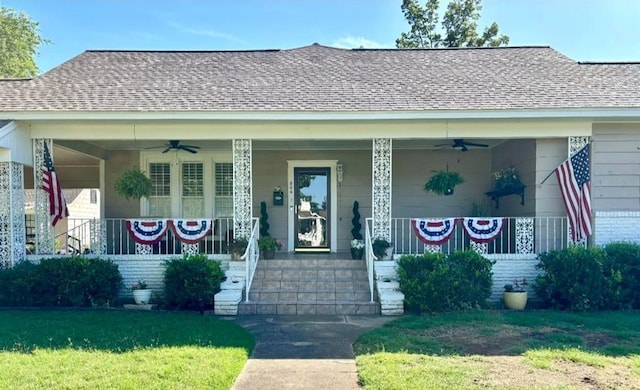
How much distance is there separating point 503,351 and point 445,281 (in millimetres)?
2332

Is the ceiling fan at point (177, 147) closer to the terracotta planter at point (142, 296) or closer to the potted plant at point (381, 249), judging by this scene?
the terracotta planter at point (142, 296)

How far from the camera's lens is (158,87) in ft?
35.8

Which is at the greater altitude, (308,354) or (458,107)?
(458,107)

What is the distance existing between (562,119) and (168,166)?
30.1ft

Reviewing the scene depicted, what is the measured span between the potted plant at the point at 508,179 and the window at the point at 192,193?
7.26 meters

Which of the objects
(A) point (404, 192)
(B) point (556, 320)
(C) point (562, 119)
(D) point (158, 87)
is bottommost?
(B) point (556, 320)

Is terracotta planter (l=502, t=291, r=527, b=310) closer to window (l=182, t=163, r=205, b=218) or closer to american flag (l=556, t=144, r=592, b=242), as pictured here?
american flag (l=556, t=144, r=592, b=242)

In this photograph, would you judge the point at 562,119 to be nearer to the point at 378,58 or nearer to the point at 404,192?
the point at 404,192

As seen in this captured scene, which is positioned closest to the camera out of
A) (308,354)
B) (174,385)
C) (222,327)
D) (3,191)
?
(174,385)

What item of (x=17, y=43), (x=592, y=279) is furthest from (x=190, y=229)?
(x=17, y=43)

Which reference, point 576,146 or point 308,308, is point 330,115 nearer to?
point 308,308

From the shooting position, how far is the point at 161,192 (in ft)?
41.2

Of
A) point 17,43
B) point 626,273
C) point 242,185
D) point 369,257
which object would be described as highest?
point 17,43

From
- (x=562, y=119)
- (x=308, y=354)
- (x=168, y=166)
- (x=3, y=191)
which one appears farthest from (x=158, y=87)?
(x=562, y=119)
